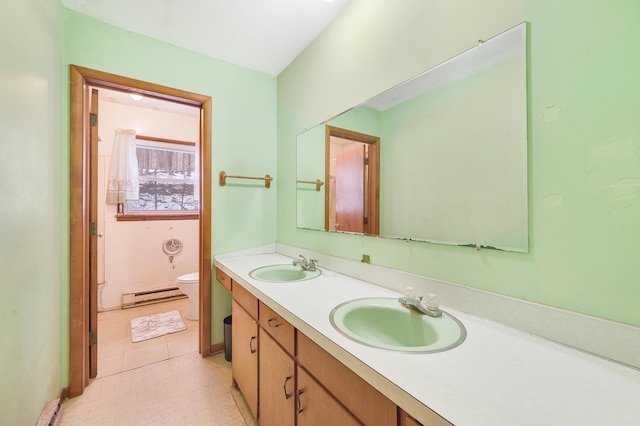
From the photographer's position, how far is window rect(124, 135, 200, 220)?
10.6 ft

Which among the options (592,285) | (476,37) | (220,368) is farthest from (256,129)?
(592,285)

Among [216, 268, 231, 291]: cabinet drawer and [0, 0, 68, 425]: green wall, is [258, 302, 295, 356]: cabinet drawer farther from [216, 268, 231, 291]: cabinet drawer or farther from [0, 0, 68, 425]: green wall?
[0, 0, 68, 425]: green wall

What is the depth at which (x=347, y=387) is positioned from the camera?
718mm

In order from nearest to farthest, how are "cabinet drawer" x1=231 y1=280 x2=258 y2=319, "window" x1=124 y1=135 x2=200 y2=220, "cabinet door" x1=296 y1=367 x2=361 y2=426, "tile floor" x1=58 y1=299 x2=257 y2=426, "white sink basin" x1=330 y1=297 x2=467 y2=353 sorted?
"cabinet door" x1=296 y1=367 x2=361 y2=426 < "white sink basin" x1=330 y1=297 x2=467 y2=353 < "cabinet drawer" x1=231 y1=280 x2=258 y2=319 < "tile floor" x1=58 y1=299 x2=257 y2=426 < "window" x1=124 y1=135 x2=200 y2=220

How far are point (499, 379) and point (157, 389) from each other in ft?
6.55

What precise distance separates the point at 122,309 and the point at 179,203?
4.61ft

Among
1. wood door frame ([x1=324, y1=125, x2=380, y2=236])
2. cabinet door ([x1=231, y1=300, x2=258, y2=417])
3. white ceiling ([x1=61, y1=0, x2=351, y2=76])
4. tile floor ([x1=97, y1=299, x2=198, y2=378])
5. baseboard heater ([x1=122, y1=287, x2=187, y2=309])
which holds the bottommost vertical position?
tile floor ([x1=97, y1=299, x2=198, y2=378])

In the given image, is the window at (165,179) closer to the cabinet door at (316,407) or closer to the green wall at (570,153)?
the cabinet door at (316,407)

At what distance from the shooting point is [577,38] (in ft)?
2.43

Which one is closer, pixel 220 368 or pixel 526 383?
pixel 526 383

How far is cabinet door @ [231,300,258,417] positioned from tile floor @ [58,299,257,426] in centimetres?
17

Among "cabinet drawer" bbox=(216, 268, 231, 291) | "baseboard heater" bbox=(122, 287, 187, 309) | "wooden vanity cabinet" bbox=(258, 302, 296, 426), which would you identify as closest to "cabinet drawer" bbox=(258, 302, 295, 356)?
"wooden vanity cabinet" bbox=(258, 302, 296, 426)

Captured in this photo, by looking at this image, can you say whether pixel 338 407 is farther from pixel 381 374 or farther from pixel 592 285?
pixel 592 285

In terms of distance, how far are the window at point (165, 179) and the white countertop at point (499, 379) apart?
126 inches
